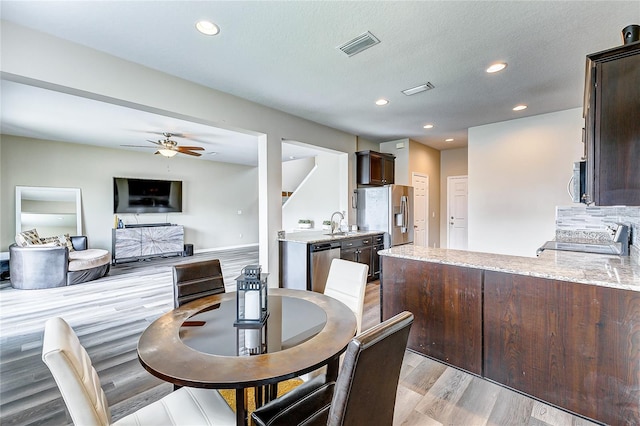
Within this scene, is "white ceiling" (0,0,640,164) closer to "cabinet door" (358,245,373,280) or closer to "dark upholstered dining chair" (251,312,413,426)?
"dark upholstered dining chair" (251,312,413,426)

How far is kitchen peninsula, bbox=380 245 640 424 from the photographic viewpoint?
5.36 feet

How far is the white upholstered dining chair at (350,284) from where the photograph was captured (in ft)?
6.56

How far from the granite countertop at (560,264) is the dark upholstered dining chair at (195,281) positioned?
155cm

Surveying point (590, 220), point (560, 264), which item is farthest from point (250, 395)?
point (590, 220)

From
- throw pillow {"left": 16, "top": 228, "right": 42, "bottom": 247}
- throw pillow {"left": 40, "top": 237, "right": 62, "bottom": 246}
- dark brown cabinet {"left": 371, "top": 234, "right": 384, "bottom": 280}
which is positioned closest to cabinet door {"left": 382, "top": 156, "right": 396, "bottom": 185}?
dark brown cabinet {"left": 371, "top": 234, "right": 384, "bottom": 280}

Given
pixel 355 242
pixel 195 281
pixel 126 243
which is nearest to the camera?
pixel 195 281

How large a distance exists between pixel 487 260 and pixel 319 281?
2261 mm

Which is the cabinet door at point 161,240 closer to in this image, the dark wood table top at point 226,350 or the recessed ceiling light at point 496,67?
the dark wood table top at point 226,350

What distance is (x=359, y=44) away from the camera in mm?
2387

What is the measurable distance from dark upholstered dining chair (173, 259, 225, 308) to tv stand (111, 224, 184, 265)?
5.63 meters

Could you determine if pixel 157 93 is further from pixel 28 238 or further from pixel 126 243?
pixel 126 243

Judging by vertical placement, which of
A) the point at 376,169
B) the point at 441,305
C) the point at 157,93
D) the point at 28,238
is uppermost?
the point at 157,93

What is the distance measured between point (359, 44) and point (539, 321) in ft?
8.41

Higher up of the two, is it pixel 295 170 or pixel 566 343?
pixel 295 170
